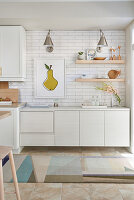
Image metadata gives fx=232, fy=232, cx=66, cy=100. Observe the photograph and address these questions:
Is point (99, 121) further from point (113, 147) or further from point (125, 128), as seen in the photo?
point (113, 147)

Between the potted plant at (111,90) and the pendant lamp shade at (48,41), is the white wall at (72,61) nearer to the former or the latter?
the potted plant at (111,90)

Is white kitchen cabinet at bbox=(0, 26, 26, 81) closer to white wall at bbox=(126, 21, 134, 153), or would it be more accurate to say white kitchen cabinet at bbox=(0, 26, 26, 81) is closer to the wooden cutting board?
the wooden cutting board

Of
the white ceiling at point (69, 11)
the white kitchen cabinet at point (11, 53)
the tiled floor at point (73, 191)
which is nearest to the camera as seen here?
the tiled floor at point (73, 191)

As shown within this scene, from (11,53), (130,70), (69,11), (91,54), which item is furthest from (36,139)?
(69,11)

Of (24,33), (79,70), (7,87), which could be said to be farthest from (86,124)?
(24,33)

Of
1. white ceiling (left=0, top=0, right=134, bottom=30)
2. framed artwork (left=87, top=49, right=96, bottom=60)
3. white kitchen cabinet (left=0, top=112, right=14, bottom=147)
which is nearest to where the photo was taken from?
white ceiling (left=0, top=0, right=134, bottom=30)

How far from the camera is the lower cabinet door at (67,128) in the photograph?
443cm

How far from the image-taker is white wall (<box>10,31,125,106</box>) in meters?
4.91

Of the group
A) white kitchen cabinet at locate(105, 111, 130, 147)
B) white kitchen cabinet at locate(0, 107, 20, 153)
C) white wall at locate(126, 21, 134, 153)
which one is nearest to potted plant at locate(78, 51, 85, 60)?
white wall at locate(126, 21, 134, 153)

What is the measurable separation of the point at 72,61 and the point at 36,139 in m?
1.80

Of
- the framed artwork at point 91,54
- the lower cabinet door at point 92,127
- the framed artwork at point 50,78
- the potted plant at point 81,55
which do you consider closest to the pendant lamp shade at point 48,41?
the framed artwork at point 50,78

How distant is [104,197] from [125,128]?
2.01 meters

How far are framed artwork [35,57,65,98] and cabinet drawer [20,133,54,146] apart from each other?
0.91 meters

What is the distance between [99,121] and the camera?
441 cm
